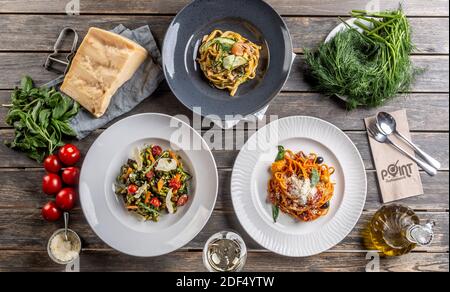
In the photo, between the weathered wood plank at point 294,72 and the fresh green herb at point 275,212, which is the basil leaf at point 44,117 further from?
the fresh green herb at point 275,212

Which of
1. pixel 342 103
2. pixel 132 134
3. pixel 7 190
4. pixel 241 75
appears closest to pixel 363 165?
pixel 342 103

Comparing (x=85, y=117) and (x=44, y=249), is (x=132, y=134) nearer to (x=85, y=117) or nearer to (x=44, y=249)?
(x=85, y=117)

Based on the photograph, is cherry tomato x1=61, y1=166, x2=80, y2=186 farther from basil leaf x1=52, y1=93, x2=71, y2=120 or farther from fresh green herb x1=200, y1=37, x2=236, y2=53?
fresh green herb x1=200, y1=37, x2=236, y2=53

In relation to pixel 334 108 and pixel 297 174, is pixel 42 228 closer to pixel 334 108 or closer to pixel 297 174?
pixel 297 174

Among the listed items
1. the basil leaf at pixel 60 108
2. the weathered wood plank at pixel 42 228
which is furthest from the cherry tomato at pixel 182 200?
the basil leaf at pixel 60 108

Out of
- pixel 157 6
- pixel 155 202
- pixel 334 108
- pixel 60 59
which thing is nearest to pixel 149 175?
pixel 155 202

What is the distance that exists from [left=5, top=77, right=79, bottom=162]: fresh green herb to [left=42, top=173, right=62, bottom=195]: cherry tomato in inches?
5.8

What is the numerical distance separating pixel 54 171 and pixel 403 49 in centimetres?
217

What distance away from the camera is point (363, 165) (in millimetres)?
2705

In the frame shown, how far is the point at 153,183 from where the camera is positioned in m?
2.62

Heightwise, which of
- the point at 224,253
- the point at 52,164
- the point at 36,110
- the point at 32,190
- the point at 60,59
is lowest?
the point at 224,253

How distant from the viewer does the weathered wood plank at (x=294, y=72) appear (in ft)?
9.18

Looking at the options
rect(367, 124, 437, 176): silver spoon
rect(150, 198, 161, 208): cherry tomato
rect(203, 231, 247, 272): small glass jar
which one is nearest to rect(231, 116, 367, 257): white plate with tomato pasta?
rect(203, 231, 247, 272): small glass jar

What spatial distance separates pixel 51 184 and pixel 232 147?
3.55 feet
